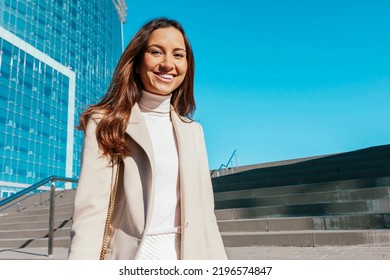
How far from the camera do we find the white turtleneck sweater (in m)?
1.14

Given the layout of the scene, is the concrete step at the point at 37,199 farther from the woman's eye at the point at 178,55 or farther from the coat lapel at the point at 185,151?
the woman's eye at the point at 178,55

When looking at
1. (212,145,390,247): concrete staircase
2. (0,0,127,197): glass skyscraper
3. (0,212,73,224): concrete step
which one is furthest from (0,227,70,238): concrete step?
(0,0,127,197): glass skyscraper

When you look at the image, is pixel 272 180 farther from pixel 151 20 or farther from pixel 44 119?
pixel 44 119

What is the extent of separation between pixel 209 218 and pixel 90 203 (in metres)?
0.48

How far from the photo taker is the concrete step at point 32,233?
253 inches

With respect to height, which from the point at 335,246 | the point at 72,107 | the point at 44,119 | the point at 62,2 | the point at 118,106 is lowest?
the point at 335,246

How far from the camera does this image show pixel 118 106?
1222 mm

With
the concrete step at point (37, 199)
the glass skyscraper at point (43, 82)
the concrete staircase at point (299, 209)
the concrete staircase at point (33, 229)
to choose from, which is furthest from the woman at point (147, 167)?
the glass skyscraper at point (43, 82)

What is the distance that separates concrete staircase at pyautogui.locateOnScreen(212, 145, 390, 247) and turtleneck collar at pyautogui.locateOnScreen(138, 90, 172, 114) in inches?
150

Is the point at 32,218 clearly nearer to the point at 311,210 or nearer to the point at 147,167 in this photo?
the point at 311,210

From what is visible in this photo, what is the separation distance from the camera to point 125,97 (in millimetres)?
1261

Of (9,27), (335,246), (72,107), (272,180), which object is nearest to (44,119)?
(72,107)

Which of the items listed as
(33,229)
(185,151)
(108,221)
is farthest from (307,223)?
(33,229)
